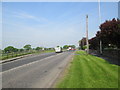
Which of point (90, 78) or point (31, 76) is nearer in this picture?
point (90, 78)

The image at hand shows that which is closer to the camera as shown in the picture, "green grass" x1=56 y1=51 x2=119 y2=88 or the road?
"green grass" x1=56 y1=51 x2=119 y2=88

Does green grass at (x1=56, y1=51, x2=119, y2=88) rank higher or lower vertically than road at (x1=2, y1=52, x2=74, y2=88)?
higher

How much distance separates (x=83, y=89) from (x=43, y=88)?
6.77ft

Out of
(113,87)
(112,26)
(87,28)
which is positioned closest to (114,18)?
(112,26)

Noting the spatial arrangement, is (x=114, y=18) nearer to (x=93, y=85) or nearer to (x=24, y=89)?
(x=93, y=85)

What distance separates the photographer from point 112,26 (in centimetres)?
2131

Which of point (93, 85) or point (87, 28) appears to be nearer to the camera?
point (93, 85)

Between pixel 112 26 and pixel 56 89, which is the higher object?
pixel 112 26

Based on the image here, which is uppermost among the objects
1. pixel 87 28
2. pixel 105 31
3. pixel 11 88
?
pixel 87 28

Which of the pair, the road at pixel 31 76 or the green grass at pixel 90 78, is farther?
the road at pixel 31 76

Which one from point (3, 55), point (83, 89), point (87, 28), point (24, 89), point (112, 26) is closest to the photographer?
point (83, 89)

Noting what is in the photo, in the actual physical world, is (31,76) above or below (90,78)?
below

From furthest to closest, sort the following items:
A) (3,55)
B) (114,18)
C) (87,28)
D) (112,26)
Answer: (87,28) < (3,55) < (114,18) < (112,26)

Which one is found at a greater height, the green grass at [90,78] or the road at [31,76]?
the green grass at [90,78]
